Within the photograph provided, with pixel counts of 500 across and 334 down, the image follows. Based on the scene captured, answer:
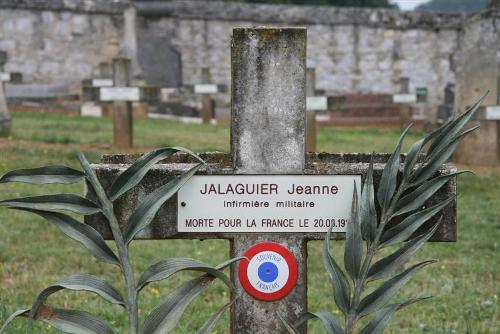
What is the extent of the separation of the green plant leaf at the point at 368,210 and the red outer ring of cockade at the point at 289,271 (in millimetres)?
323

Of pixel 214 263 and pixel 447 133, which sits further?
pixel 214 263

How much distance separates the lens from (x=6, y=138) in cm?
1302

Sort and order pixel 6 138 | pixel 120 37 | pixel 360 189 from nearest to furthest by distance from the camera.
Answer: pixel 360 189 → pixel 6 138 → pixel 120 37

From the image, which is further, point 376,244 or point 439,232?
point 439,232

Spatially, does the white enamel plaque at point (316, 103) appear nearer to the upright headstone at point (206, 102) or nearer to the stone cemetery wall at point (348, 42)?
the upright headstone at point (206, 102)

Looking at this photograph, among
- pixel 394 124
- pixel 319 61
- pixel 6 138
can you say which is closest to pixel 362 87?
pixel 319 61

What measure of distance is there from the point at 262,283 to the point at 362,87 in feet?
84.7

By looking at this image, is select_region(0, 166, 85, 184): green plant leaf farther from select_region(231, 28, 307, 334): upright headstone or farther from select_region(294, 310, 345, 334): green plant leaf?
select_region(294, 310, 345, 334): green plant leaf

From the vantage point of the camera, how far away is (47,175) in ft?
9.10

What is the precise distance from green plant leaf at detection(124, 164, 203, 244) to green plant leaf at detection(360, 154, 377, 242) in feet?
1.72

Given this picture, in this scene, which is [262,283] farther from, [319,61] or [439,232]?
[319,61]

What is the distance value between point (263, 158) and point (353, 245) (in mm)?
466

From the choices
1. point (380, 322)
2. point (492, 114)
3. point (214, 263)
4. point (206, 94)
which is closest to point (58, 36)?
point (206, 94)

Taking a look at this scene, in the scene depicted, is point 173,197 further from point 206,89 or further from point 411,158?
point 206,89
